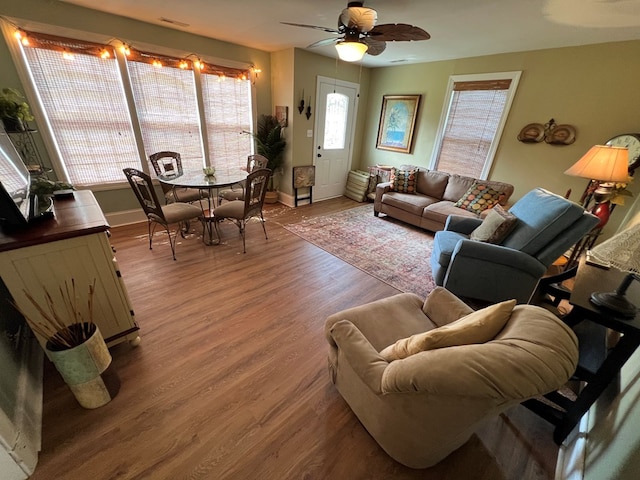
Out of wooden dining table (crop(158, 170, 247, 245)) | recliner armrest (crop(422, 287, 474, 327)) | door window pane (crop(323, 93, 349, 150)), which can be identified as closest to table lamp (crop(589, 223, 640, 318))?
recliner armrest (crop(422, 287, 474, 327))

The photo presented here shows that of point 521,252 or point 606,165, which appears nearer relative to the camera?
point 521,252

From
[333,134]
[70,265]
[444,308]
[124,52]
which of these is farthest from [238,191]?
[444,308]

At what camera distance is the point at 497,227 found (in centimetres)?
222

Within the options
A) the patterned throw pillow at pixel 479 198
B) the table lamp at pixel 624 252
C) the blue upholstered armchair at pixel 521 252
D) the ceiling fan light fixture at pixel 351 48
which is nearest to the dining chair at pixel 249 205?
the ceiling fan light fixture at pixel 351 48

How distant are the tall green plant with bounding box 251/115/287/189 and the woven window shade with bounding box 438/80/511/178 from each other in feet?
9.33

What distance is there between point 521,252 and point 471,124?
2.90m

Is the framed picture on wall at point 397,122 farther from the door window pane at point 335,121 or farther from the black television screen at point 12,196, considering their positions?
the black television screen at point 12,196

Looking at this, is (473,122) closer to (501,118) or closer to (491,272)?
(501,118)

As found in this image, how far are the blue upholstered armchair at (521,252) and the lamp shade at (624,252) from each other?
1059mm

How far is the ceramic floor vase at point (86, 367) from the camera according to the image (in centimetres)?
126

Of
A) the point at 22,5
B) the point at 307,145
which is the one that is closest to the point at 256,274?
the point at 307,145

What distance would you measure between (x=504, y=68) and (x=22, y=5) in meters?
5.59

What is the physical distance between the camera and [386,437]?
1.19 m

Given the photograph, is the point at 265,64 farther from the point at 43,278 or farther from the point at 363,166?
the point at 43,278
